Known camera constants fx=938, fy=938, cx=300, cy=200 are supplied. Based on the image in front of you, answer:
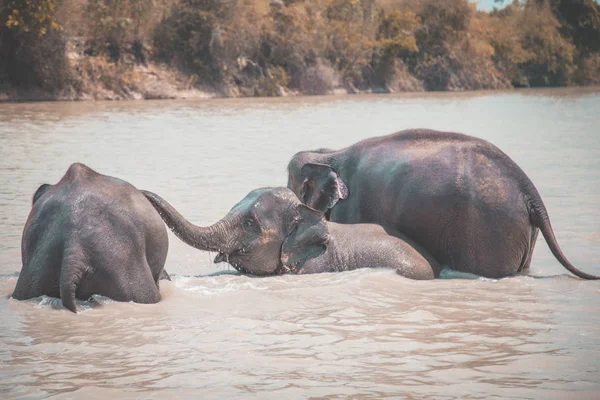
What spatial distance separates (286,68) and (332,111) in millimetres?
15256

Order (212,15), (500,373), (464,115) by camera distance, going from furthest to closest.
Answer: (212,15), (464,115), (500,373)

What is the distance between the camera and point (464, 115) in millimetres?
31062

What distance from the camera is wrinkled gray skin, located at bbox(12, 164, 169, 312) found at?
542cm

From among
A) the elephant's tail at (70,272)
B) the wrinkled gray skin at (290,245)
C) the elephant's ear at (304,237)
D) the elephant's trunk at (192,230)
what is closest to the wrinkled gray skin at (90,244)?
the elephant's tail at (70,272)

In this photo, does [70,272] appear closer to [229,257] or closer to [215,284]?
[215,284]

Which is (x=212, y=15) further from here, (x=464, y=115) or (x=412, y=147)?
(x=412, y=147)

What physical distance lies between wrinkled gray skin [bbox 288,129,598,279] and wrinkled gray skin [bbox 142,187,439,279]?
0.81 feet

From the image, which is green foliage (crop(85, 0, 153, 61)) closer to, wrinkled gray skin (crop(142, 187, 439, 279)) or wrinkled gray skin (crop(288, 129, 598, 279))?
wrinkled gray skin (crop(288, 129, 598, 279))

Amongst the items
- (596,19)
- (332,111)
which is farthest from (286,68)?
(596,19)

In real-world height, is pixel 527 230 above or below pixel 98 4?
below

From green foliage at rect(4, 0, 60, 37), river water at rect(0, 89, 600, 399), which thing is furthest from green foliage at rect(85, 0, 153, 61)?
river water at rect(0, 89, 600, 399)

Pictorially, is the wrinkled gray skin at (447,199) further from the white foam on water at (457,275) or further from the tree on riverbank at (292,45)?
the tree on riverbank at (292,45)

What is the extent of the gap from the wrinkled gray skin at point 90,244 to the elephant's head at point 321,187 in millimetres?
2085

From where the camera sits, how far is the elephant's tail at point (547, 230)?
270 inches
